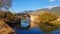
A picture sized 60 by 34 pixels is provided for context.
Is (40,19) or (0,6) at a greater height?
(0,6)

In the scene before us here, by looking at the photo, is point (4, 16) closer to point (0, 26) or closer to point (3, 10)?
point (3, 10)

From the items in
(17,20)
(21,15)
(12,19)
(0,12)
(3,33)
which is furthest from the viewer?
(21,15)

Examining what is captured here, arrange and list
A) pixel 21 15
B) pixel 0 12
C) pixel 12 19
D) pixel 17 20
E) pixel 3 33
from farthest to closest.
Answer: pixel 21 15
pixel 17 20
pixel 12 19
pixel 0 12
pixel 3 33

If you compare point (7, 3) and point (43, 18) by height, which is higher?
point (7, 3)

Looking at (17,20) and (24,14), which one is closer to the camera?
(17,20)

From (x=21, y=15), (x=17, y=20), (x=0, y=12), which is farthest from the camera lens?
(x=21, y=15)

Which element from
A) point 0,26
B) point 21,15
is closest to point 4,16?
point 21,15

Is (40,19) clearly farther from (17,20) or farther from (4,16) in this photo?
(4,16)

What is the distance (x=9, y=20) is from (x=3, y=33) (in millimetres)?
21281

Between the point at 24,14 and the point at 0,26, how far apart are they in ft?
98.5

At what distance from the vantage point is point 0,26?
15.6m

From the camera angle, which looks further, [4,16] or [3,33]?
[4,16]

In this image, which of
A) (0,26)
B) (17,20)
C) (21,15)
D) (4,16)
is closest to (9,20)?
(4,16)

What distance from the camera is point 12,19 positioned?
3766cm
